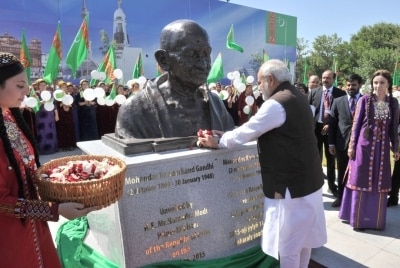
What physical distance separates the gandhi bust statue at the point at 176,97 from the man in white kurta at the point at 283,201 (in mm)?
570

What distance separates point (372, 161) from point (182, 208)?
2437 mm

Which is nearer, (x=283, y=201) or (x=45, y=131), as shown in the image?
(x=283, y=201)

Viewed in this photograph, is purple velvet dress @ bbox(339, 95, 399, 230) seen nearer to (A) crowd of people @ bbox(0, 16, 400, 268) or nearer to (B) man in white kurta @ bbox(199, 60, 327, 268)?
(A) crowd of people @ bbox(0, 16, 400, 268)

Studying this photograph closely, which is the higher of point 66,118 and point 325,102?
point 325,102

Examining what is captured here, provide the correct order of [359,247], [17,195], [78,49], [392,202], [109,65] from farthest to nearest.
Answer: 1. [109,65]
2. [78,49]
3. [392,202]
4. [359,247]
5. [17,195]

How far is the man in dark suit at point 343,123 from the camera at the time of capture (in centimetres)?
441

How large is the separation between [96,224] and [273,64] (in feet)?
7.36

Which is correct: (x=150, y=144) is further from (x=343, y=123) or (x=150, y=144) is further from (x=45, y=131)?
(x=45, y=131)

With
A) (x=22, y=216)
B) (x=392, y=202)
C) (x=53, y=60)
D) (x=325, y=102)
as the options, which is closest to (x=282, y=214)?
(x=22, y=216)

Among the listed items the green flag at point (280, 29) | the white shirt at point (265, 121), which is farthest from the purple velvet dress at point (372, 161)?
the green flag at point (280, 29)

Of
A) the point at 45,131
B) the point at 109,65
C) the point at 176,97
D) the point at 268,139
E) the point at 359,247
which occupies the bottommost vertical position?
the point at 359,247

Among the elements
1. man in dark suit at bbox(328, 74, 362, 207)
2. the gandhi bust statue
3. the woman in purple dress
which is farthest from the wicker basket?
man in dark suit at bbox(328, 74, 362, 207)

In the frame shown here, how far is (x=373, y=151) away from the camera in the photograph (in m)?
3.78

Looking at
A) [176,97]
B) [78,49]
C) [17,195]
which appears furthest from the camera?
[78,49]
